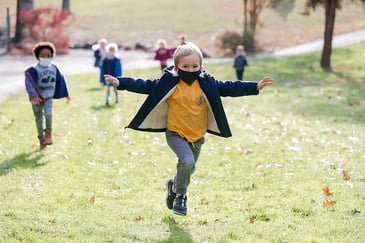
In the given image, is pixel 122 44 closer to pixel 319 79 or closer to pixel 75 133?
pixel 319 79

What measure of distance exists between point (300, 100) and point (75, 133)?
311 inches

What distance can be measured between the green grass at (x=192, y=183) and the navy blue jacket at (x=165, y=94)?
3.19 ft

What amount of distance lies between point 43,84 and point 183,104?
13.7 feet

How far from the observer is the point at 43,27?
31.4 m

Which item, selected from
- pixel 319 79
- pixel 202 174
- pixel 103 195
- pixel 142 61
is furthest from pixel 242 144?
pixel 142 61

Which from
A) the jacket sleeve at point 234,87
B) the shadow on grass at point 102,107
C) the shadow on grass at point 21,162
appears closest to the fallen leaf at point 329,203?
the jacket sleeve at point 234,87

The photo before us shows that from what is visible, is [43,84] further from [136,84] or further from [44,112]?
[136,84]

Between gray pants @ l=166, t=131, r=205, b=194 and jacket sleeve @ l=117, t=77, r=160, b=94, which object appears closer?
jacket sleeve @ l=117, t=77, r=160, b=94

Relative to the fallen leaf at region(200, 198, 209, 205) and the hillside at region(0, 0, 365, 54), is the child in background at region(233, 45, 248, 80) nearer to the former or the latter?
the fallen leaf at region(200, 198, 209, 205)

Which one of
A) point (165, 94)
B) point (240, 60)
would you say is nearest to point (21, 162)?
point (165, 94)

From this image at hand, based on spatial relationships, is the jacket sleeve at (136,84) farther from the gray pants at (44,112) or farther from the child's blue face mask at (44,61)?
the gray pants at (44,112)

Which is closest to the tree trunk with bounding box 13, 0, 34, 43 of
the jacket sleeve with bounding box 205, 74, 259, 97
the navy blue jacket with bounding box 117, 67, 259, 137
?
the navy blue jacket with bounding box 117, 67, 259, 137

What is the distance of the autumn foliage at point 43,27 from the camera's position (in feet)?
101

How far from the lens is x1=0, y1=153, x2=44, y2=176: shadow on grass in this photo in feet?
27.8
